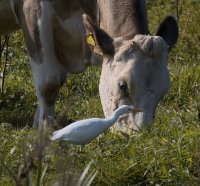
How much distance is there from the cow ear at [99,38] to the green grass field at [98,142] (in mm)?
644

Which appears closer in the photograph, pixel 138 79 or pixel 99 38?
pixel 138 79

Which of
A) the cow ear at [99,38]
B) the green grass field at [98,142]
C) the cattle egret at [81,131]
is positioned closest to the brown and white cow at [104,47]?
the cow ear at [99,38]

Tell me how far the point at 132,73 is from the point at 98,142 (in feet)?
2.50

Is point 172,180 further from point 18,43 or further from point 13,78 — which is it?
point 18,43

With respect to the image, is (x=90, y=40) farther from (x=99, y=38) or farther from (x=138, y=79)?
(x=138, y=79)

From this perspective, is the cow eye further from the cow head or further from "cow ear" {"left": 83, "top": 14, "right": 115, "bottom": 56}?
"cow ear" {"left": 83, "top": 14, "right": 115, "bottom": 56}

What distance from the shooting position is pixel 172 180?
603 centimetres

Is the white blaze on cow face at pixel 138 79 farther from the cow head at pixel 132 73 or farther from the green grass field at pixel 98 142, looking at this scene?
the green grass field at pixel 98 142

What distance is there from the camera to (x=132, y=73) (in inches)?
292

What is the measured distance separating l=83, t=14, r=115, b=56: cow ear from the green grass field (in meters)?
0.64

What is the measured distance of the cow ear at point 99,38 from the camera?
25.2 ft

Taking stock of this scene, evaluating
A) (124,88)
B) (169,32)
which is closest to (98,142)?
(124,88)

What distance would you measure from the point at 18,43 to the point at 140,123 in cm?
444

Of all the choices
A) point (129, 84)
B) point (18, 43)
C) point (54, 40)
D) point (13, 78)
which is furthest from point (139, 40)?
point (18, 43)
